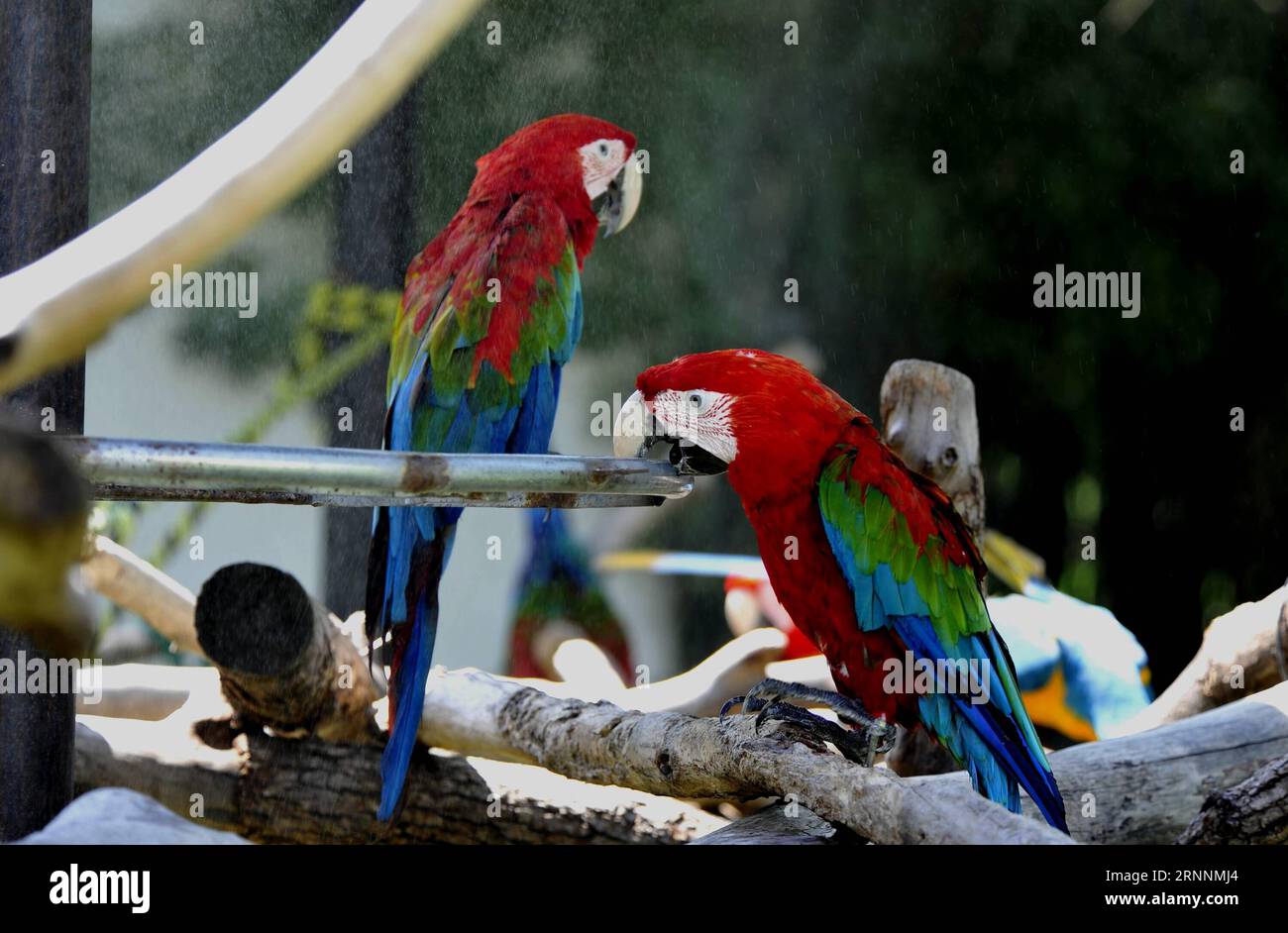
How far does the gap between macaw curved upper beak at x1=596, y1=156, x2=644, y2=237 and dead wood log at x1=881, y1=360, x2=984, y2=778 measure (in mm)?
556

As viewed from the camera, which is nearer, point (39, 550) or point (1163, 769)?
point (39, 550)

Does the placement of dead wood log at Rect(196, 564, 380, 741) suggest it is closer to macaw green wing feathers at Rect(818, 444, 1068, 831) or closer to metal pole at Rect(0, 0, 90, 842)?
metal pole at Rect(0, 0, 90, 842)

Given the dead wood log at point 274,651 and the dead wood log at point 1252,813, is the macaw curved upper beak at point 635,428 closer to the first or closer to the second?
the dead wood log at point 274,651

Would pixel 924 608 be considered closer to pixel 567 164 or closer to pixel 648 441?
pixel 648 441

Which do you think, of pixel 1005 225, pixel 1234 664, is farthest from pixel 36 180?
pixel 1005 225

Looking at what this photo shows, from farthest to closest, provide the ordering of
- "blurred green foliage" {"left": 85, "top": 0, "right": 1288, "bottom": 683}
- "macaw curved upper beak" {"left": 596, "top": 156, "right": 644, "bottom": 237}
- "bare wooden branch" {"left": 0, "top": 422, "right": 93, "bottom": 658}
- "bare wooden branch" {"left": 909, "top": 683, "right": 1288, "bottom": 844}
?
"blurred green foliage" {"left": 85, "top": 0, "right": 1288, "bottom": 683}
"macaw curved upper beak" {"left": 596, "top": 156, "right": 644, "bottom": 237}
"bare wooden branch" {"left": 909, "top": 683, "right": 1288, "bottom": 844}
"bare wooden branch" {"left": 0, "top": 422, "right": 93, "bottom": 658}

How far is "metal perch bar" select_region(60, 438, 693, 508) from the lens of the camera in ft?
2.41

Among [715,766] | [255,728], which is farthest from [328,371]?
[715,766]

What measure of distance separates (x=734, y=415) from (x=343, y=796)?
39.1 inches

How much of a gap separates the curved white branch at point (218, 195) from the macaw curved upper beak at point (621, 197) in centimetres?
106

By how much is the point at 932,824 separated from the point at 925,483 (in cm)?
72

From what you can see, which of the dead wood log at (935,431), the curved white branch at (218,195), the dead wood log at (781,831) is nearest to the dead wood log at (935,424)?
the dead wood log at (935,431)

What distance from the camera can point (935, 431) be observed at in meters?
2.02

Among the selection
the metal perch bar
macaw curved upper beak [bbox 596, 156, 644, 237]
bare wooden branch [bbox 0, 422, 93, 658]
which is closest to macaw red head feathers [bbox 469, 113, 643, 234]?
macaw curved upper beak [bbox 596, 156, 644, 237]
